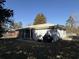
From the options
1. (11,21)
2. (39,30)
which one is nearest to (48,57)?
(11,21)

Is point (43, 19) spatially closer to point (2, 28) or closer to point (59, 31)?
point (59, 31)

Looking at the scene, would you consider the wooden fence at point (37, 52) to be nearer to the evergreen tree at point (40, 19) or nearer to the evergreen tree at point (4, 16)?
the evergreen tree at point (4, 16)

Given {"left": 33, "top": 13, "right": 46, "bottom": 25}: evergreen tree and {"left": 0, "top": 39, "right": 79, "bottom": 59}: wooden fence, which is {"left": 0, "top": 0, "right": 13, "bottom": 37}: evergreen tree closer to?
{"left": 0, "top": 39, "right": 79, "bottom": 59}: wooden fence

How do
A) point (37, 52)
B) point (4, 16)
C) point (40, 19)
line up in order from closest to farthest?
point (37, 52) → point (4, 16) → point (40, 19)

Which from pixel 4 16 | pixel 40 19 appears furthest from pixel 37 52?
pixel 40 19

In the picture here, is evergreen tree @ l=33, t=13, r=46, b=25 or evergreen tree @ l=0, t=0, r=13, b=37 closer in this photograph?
evergreen tree @ l=0, t=0, r=13, b=37

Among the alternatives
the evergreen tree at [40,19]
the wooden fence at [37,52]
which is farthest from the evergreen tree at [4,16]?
the evergreen tree at [40,19]

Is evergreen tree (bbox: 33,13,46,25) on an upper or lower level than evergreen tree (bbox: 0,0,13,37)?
upper

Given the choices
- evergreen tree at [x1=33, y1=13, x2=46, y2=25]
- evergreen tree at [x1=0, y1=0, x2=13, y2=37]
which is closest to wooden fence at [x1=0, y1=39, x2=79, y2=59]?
evergreen tree at [x1=0, y1=0, x2=13, y2=37]

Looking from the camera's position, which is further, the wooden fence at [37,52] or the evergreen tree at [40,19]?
the evergreen tree at [40,19]

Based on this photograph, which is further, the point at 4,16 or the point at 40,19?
the point at 40,19

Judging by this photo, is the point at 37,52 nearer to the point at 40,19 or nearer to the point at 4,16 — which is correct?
the point at 4,16

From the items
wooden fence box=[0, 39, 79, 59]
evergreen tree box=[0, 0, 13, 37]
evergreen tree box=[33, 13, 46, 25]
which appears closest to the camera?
wooden fence box=[0, 39, 79, 59]

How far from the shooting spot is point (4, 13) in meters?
20.7
